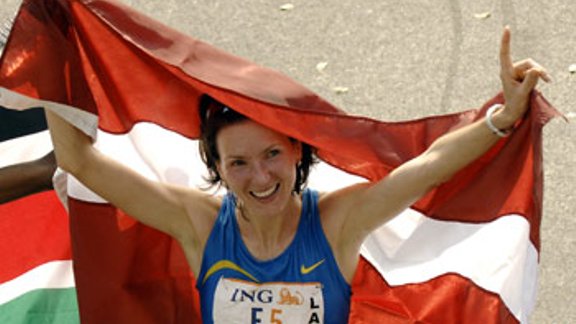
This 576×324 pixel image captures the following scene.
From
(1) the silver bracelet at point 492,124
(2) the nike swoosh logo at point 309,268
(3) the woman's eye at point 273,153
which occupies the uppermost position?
(1) the silver bracelet at point 492,124

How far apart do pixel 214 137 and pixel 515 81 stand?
2.81ft

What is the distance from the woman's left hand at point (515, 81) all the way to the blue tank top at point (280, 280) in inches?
26.0

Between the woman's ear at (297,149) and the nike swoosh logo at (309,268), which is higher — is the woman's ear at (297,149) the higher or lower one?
the higher one

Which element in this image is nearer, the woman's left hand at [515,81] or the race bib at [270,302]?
the woman's left hand at [515,81]

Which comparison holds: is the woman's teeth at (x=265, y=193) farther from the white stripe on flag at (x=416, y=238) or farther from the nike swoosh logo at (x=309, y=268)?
the white stripe on flag at (x=416, y=238)

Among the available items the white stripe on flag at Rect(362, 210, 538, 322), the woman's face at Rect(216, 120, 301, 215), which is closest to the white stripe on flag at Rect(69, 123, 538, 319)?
the white stripe on flag at Rect(362, 210, 538, 322)

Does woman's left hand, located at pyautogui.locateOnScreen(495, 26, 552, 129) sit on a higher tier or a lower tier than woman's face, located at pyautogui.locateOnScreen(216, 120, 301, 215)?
higher

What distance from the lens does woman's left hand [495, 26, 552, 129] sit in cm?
347

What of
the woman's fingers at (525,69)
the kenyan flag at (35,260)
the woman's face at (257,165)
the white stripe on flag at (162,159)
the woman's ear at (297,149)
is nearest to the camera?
the woman's fingers at (525,69)

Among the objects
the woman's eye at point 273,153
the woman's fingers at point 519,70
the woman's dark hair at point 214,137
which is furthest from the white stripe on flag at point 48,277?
the woman's fingers at point 519,70

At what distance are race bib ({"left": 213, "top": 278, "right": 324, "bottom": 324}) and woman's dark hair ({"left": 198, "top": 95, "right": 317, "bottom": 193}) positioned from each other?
0.29 m

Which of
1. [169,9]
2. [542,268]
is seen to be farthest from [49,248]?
[169,9]

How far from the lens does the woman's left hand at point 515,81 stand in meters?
3.47

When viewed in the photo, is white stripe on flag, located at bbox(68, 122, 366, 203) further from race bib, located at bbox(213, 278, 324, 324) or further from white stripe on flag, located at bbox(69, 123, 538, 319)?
race bib, located at bbox(213, 278, 324, 324)
